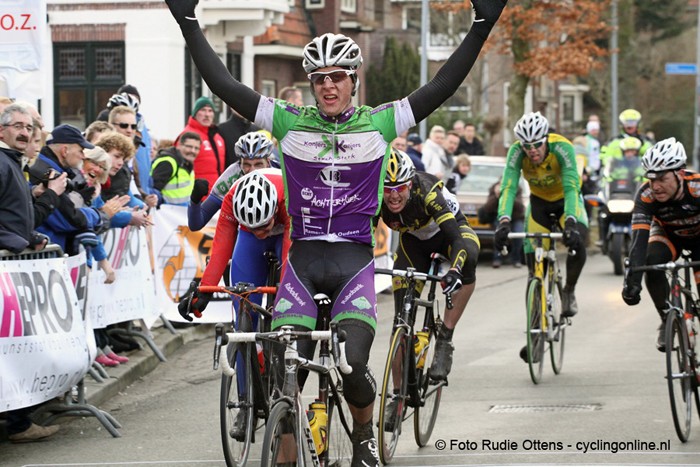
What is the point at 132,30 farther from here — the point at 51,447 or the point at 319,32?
the point at 51,447

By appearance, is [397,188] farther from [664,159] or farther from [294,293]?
[294,293]

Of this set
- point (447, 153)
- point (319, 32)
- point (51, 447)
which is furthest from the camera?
point (319, 32)

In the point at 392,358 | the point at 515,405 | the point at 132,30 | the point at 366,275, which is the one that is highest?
the point at 132,30

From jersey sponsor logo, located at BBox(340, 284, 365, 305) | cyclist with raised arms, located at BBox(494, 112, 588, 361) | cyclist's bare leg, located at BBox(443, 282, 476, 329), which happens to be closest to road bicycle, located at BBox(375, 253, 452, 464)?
cyclist's bare leg, located at BBox(443, 282, 476, 329)

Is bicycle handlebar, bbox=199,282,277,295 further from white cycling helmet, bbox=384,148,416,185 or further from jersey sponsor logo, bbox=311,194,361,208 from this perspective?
white cycling helmet, bbox=384,148,416,185

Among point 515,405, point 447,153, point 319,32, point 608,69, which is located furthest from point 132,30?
point 608,69

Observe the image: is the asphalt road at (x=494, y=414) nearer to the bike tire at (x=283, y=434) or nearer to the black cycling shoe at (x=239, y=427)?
the black cycling shoe at (x=239, y=427)

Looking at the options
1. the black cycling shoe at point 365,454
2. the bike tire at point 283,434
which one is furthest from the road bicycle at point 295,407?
the black cycling shoe at point 365,454

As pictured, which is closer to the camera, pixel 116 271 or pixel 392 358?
pixel 392 358

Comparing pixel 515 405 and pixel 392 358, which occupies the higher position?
pixel 392 358

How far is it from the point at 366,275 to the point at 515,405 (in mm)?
4010

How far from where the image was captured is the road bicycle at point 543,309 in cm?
1228

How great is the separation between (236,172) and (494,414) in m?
2.43

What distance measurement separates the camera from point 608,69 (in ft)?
224
